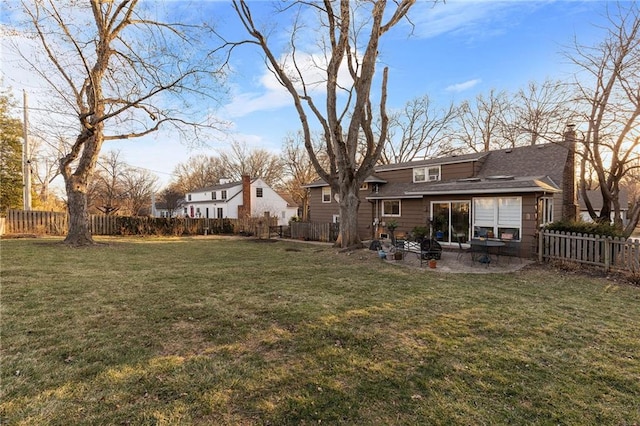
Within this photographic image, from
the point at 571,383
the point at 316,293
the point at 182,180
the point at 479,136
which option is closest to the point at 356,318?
the point at 316,293

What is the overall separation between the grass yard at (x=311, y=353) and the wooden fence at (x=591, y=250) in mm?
1731

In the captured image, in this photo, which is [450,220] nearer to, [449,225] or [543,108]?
A: [449,225]

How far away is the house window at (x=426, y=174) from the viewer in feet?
58.6

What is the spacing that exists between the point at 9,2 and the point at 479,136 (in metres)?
32.5

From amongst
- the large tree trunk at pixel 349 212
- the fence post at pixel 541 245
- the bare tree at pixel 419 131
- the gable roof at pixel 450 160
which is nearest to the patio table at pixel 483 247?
the fence post at pixel 541 245

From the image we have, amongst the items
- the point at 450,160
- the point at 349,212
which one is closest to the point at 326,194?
the point at 450,160

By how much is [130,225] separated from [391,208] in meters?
17.2

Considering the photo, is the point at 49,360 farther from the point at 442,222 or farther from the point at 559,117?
the point at 559,117

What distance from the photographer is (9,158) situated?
63.5 feet

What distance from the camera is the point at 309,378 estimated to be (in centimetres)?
307

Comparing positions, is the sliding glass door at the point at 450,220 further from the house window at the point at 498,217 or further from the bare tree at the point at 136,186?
the bare tree at the point at 136,186

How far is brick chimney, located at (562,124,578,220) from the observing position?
14562 millimetres

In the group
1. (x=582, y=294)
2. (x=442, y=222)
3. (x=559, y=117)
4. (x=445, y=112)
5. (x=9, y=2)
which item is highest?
(x=445, y=112)

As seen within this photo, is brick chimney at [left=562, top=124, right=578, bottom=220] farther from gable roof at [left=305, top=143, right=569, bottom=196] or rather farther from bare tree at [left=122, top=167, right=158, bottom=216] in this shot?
bare tree at [left=122, top=167, right=158, bottom=216]
